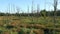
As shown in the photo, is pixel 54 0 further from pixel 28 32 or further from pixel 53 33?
pixel 28 32

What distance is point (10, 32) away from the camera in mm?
9266

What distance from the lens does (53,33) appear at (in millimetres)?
7871

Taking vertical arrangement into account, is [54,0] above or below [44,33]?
above

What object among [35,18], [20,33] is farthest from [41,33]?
[35,18]

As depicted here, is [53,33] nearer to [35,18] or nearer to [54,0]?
[54,0]

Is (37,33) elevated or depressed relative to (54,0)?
depressed

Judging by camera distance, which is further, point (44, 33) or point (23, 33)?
point (44, 33)

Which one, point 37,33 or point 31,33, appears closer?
point 31,33

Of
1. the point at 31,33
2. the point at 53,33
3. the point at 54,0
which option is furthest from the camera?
the point at 31,33

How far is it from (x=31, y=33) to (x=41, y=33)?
35.2 inches

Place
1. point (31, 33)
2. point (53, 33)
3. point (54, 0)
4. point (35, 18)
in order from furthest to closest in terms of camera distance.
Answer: point (35, 18)
point (31, 33)
point (53, 33)
point (54, 0)

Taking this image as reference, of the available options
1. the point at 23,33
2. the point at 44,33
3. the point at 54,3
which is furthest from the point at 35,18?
the point at 54,3

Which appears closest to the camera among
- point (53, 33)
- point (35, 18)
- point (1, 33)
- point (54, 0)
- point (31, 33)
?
point (54, 0)

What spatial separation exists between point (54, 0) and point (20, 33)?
292 cm
